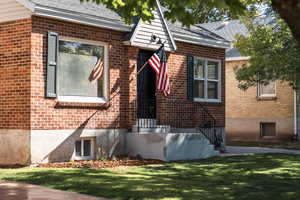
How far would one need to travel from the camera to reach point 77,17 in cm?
1425

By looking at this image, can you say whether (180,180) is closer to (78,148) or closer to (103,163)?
(103,163)

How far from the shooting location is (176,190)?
30.2 feet

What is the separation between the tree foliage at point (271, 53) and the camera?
17141 mm

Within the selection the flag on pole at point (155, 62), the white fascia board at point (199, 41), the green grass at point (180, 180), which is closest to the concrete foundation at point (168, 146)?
the green grass at point (180, 180)

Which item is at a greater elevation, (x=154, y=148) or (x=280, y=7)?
(x=280, y=7)

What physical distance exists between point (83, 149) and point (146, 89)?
131 inches

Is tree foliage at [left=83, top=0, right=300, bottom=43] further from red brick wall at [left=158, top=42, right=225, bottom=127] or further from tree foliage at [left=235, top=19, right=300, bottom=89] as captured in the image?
tree foliage at [left=235, top=19, right=300, bottom=89]

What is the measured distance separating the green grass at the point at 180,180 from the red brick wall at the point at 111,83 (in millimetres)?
1992

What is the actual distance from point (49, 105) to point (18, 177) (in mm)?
3213

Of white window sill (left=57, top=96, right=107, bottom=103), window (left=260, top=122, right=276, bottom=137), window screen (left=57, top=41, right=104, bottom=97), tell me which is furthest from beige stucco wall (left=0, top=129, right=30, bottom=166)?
window (left=260, top=122, right=276, bottom=137)

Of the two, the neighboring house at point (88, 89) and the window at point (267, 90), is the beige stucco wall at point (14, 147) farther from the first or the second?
the window at point (267, 90)

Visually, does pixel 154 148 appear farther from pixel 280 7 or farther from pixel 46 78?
pixel 280 7

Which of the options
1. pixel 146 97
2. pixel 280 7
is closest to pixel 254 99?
pixel 146 97

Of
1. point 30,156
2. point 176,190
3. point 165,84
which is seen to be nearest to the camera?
point 176,190
